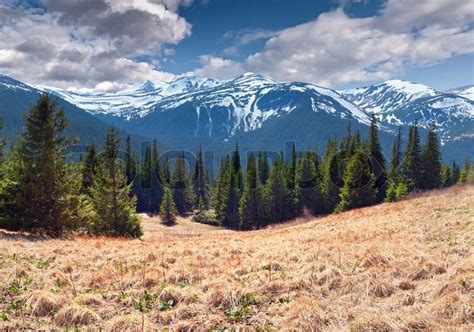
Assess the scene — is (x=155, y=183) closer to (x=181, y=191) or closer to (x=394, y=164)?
(x=181, y=191)

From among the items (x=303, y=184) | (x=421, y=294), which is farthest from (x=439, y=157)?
(x=421, y=294)

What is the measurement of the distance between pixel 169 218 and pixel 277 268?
2549 inches

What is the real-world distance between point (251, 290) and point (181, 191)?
8759 centimetres

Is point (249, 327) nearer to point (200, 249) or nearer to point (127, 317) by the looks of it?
point (127, 317)

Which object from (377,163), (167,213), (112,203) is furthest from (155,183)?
(112,203)

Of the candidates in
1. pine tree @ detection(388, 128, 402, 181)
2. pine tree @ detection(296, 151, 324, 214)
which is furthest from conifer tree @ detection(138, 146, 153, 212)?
pine tree @ detection(388, 128, 402, 181)

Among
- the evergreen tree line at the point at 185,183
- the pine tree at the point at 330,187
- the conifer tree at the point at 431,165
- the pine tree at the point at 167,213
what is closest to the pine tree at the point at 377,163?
the evergreen tree line at the point at 185,183

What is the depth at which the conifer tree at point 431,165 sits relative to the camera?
63.3 metres

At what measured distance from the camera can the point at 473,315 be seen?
5.97 meters

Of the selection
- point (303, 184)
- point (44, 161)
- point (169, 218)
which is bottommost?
point (169, 218)

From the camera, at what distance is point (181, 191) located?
94.7 m

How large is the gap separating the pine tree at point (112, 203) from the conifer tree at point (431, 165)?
→ 52.4 metres

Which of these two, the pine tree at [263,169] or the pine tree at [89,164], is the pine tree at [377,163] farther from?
the pine tree at [89,164]

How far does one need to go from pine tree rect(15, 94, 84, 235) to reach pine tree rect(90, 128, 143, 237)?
6976 mm
